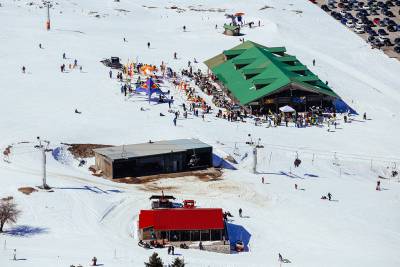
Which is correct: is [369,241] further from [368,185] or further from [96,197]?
[96,197]

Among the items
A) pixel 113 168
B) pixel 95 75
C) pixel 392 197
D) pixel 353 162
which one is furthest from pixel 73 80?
pixel 392 197

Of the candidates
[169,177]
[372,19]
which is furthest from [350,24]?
[169,177]

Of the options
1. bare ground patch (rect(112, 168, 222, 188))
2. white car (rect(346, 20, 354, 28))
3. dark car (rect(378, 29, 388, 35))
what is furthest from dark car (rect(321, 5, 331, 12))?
bare ground patch (rect(112, 168, 222, 188))

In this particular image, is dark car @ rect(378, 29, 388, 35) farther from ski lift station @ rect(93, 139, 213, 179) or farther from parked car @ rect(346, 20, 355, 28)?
ski lift station @ rect(93, 139, 213, 179)

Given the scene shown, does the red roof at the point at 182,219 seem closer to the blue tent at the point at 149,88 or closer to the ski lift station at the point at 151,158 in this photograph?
the ski lift station at the point at 151,158

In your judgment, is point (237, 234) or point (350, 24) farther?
point (350, 24)

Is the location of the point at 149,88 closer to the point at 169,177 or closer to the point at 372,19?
the point at 169,177
